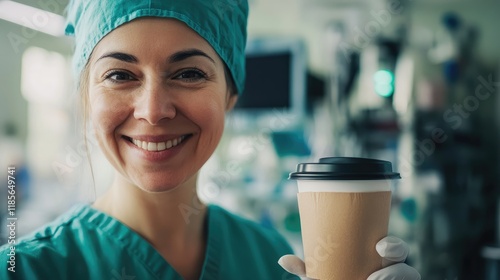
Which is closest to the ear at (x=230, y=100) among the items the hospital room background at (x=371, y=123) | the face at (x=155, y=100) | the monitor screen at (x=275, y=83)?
the face at (x=155, y=100)

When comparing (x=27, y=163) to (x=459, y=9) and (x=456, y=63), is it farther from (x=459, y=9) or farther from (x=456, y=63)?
(x=459, y=9)

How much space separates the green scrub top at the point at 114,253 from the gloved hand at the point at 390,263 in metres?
0.18

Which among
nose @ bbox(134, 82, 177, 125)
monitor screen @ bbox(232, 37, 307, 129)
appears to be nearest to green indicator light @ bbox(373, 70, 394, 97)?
monitor screen @ bbox(232, 37, 307, 129)

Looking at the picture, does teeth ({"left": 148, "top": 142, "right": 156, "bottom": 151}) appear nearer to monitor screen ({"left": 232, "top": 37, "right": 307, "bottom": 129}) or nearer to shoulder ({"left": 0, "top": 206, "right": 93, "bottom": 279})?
shoulder ({"left": 0, "top": 206, "right": 93, "bottom": 279})

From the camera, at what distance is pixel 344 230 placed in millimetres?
741

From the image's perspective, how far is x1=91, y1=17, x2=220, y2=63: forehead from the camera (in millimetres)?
753

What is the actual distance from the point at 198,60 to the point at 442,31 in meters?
2.94

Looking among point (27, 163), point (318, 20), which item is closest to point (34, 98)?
point (27, 163)

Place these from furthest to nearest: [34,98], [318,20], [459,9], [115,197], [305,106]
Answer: [318,20], [459,9], [305,106], [34,98], [115,197]

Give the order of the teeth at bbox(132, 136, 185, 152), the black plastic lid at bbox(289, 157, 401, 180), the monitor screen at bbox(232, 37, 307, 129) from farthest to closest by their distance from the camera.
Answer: the monitor screen at bbox(232, 37, 307, 129), the teeth at bbox(132, 136, 185, 152), the black plastic lid at bbox(289, 157, 401, 180)

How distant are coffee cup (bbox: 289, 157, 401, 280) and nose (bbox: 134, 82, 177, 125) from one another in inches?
8.6

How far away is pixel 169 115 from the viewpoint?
771 mm

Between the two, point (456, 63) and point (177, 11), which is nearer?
point (177, 11)

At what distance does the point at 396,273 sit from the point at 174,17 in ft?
1.74
